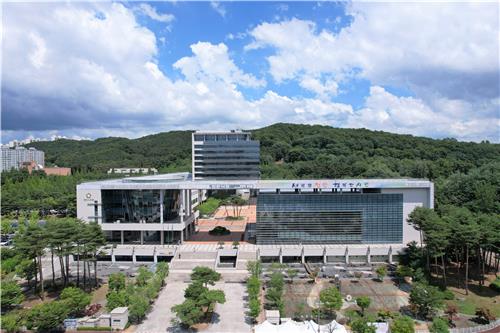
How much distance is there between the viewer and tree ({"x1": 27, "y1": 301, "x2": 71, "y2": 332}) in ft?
92.2

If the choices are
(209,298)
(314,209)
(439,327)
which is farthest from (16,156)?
(439,327)

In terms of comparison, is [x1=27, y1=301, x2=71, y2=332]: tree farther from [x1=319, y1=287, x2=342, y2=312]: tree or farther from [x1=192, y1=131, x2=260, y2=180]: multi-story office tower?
[x1=192, y1=131, x2=260, y2=180]: multi-story office tower

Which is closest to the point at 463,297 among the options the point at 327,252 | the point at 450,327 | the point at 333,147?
the point at 450,327

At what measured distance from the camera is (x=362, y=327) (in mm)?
27641

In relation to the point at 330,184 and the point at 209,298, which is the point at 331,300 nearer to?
the point at 209,298

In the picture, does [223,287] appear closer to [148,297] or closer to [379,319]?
[148,297]

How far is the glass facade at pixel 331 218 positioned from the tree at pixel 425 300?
17.7 metres

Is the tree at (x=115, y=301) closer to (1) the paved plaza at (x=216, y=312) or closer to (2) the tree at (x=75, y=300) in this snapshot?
(2) the tree at (x=75, y=300)

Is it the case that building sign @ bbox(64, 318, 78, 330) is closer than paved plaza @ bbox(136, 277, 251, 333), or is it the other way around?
building sign @ bbox(64, 318, 78, 330)

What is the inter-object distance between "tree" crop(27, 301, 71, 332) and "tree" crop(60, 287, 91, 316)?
98 cm

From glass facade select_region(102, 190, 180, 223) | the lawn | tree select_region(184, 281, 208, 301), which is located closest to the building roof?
glass facade select_region(102, 190, 180, 223)

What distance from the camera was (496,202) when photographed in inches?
2110

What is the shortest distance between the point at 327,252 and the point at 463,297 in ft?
52.8

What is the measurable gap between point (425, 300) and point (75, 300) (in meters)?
29.8
